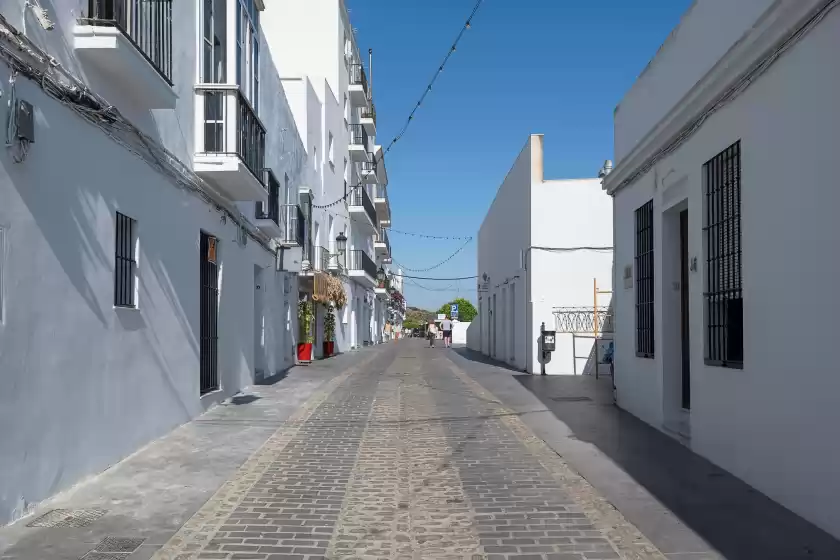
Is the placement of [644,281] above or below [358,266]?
below

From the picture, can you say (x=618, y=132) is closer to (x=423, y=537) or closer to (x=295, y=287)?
(x=423, y=537)

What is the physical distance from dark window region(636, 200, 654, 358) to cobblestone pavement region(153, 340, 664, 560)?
81.5 inches

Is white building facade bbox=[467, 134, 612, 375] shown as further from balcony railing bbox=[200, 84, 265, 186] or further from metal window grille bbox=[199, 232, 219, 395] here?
balcony railing bbox=[200, 84, 265, 186]

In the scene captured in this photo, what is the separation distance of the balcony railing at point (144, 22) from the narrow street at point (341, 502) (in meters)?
3.92

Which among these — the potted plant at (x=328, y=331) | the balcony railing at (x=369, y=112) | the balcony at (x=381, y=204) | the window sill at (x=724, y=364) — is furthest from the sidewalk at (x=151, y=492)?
the balcony at (x=381, y=204)

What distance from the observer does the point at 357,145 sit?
110ft

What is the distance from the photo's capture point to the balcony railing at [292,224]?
17266mm

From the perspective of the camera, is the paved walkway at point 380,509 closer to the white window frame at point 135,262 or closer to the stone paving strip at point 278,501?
the stone paving strip at point 278,501

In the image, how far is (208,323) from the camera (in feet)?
35.1

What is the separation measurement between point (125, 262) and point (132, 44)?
215cm

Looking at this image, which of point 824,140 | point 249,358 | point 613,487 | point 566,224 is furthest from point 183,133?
point 566,224

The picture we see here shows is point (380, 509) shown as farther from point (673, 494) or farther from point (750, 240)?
point (750, 240)

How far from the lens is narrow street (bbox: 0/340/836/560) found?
4.48 meters

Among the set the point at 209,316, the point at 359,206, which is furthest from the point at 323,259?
the point at 209,316
